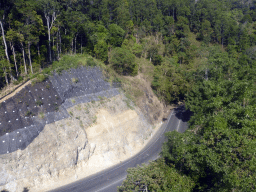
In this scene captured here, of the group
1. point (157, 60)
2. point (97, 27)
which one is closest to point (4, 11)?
point (97, 27)

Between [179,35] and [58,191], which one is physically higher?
[179,35]

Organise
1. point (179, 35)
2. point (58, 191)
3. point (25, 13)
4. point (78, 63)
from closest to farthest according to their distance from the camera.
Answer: point (58, 191) → point (25, 13) → point (78, 63) → point (179, 35)

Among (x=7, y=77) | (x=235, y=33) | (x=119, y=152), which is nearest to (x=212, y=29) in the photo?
(x=235, y=33)

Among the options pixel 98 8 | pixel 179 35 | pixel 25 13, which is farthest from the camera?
pixel 179 35

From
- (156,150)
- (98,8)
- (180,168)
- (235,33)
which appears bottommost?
(156,150)

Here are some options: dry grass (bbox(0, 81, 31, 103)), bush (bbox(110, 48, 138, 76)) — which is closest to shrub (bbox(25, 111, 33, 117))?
dry grass (bbox(0, 81, 31, 103))

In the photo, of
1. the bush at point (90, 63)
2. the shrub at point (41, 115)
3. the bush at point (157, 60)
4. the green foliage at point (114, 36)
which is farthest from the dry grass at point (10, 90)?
the bush at point (157, 60)

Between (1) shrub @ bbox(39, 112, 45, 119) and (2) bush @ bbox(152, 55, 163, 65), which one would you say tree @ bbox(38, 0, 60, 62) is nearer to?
(1) shrub @ bbox(39, 112, 45, 119)

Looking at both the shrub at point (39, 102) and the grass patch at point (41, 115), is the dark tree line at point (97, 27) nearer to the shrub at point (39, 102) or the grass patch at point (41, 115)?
the shrub at point (39, 102)

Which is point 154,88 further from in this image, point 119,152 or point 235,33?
point 235,33
